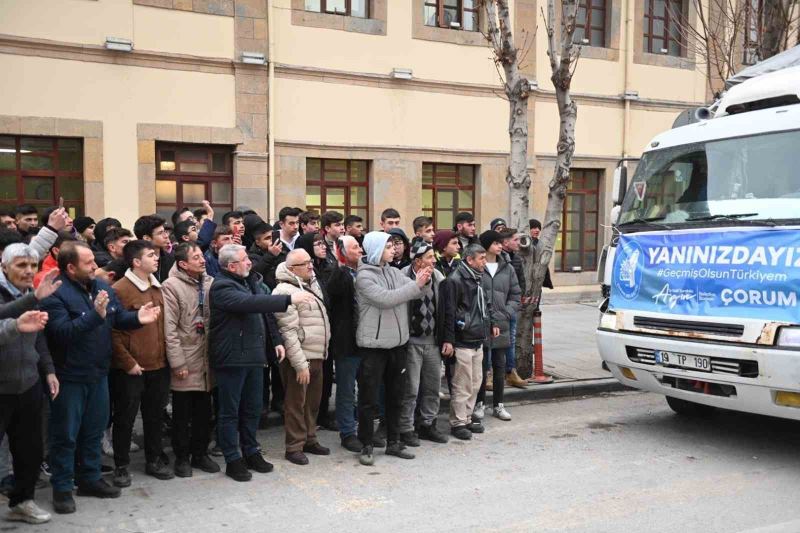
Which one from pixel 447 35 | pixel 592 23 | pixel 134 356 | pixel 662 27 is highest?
pixel 662 27

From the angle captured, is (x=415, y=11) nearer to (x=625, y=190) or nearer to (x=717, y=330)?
(x=625, y=190)

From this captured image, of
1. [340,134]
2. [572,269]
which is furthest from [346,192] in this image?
[572,269]

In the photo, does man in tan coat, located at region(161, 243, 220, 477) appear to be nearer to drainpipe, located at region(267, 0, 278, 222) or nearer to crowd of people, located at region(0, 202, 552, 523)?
crowd of people, located at region(0, 202, 552, 523)

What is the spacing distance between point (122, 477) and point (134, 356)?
34.4 inches

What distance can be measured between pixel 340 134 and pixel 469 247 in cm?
726

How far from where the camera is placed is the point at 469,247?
280 inches

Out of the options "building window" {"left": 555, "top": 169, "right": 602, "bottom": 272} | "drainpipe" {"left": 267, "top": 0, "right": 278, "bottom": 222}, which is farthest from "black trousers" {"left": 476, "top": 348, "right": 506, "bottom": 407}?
"building window" {"left": 555, "top": 169, "right": 602, "bottom": 272}

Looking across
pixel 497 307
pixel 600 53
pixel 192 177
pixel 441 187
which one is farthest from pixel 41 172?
pixel 600 53

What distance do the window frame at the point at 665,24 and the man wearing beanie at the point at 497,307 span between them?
11.5 metres

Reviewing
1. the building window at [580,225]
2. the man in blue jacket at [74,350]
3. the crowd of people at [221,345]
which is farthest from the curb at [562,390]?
the building window at [580,225]

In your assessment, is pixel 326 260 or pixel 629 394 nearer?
pixel 326 260

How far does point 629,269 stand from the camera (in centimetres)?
696

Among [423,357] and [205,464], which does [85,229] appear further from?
[423,357]

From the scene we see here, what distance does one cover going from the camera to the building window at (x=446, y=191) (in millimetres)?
Result: 15133
